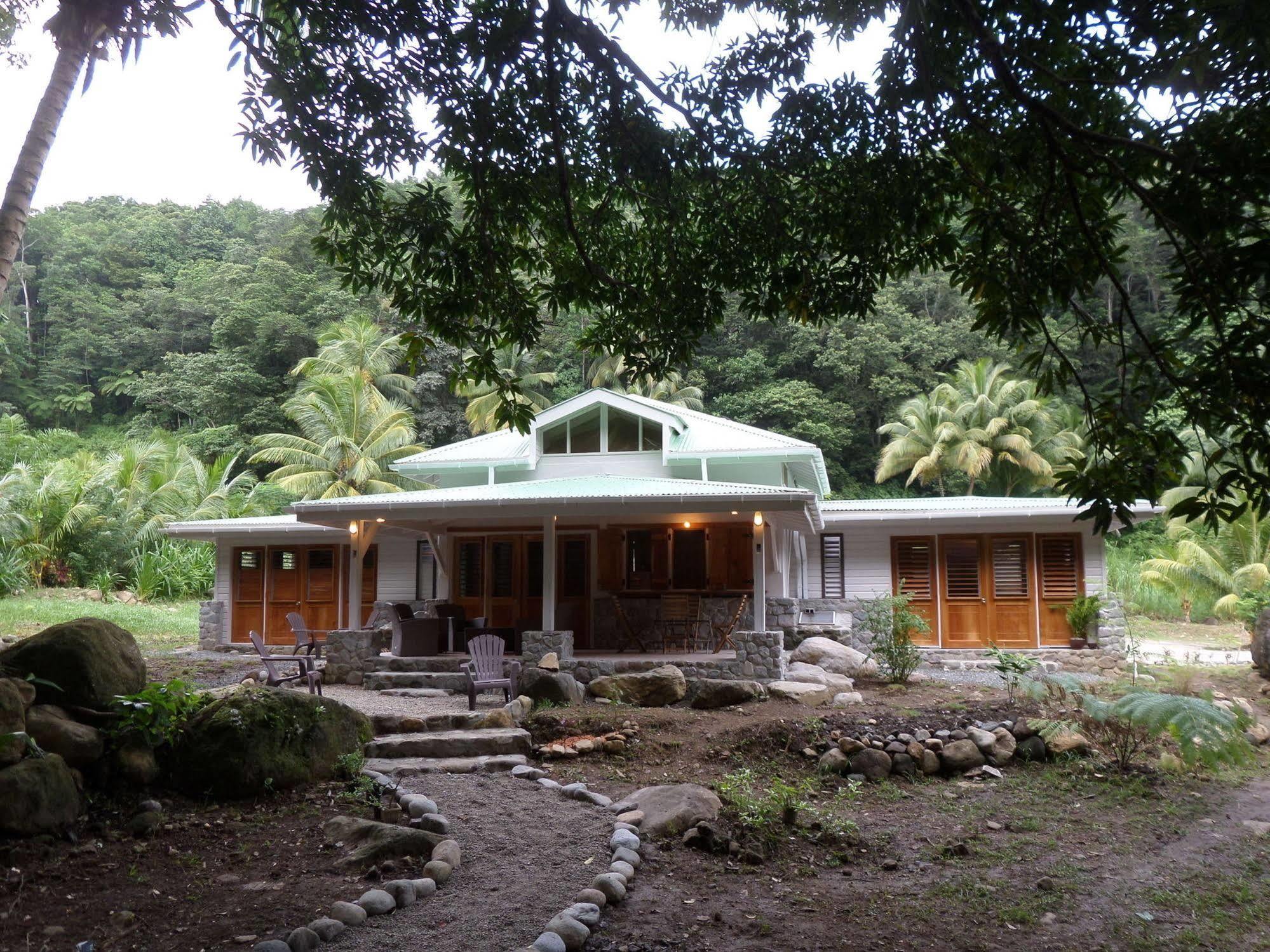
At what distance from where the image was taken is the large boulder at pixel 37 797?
5.26 m

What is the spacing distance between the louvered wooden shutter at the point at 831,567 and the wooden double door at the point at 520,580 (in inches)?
231

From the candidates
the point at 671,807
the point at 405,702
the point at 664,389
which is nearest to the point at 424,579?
the point at 405,702

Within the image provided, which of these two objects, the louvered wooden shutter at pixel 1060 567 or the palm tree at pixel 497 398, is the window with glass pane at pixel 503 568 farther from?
the palm tree at pixel 497 398

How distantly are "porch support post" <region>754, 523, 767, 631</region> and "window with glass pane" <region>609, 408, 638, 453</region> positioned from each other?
5528 millimetres

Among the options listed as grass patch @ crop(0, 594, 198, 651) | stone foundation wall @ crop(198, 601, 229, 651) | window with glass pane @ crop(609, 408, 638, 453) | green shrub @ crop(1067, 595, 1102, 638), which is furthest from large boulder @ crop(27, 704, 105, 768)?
green shrub @ crop(1067, 595, 1102, 638)

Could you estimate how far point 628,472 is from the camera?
18.6 meters

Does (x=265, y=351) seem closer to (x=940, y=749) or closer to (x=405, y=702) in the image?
(x=405, y=702)

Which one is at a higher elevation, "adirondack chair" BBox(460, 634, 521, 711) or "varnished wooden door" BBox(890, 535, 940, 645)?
"varnished wooden door" BBox(890, 535, 940, 645)

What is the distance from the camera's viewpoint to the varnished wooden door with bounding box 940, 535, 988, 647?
1858 cm

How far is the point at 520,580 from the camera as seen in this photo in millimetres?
16781

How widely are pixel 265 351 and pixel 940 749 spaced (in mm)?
36918

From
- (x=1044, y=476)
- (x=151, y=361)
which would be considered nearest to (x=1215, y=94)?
(x=1044, y=476)

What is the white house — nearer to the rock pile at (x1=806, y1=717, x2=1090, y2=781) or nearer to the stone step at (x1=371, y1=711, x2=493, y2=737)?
the stone step at (x1=371, y1=711, x2=493, y2=737)

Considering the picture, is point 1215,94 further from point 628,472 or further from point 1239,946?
point 628,472
